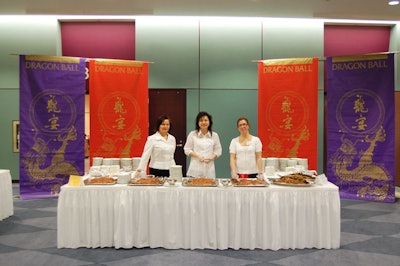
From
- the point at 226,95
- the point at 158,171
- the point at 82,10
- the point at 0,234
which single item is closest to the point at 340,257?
the point at 158,171

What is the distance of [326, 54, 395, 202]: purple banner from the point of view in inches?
217

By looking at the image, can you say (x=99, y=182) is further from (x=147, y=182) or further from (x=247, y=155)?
(x=247, y=155)

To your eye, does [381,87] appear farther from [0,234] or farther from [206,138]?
[0,234]

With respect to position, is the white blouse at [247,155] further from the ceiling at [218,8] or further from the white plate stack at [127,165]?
the ceiling at [218,8]

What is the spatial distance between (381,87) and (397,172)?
85.5 inches

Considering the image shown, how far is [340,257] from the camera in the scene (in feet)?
10.3

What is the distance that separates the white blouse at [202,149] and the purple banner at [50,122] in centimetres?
251

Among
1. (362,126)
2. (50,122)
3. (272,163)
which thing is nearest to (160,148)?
(272,163)

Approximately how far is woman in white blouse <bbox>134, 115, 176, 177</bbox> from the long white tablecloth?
829mm

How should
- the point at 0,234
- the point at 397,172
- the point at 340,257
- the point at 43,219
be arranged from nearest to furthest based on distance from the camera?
the point at 340,257, the point at 0,234, the point at 43,219, the point at 397,172

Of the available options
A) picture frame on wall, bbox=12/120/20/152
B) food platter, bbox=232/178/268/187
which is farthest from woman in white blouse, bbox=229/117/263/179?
picture frame on wall, bbox=12/120/20/152

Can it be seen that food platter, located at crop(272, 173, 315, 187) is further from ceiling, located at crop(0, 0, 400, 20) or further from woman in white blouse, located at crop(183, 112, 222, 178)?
ceiling, located at crop(0, 0, 400, 20)

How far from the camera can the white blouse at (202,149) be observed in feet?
13.3

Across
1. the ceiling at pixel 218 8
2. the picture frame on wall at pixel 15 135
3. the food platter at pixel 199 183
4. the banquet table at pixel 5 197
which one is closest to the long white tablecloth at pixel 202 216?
the food platter at pixel 199 183
